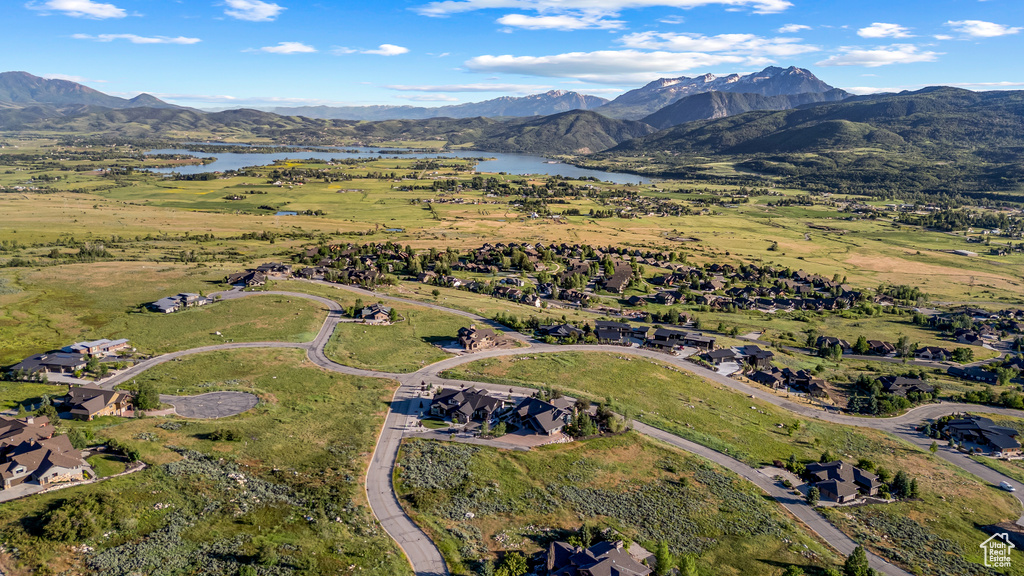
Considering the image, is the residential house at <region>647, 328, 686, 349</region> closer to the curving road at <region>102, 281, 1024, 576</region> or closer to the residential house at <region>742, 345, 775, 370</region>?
the curving road at <region>102, 281, 1024, 576</region>

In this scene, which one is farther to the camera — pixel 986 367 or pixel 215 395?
pixel 986 367

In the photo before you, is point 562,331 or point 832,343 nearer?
point 562,331

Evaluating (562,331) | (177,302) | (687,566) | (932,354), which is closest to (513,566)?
(687,566)

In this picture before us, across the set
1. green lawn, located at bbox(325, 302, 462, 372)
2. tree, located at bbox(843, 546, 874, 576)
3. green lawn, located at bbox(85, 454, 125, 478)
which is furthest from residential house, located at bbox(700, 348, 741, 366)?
green lawn, located at bbox(85, 454, 125, 478)

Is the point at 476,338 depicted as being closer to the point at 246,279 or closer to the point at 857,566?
the point at 246,279

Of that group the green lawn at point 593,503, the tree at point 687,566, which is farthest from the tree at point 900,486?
the tree at point 687,566

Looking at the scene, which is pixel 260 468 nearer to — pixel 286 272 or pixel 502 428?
pixel 502 428

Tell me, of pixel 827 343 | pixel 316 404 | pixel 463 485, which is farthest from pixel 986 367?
pixel 316 404
